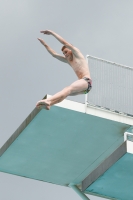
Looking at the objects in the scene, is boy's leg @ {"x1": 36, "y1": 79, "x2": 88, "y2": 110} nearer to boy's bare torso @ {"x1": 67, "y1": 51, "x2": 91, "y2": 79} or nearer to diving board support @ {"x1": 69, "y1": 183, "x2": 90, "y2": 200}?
boy's bare torso @ {"x1": 67, "y1": 51, "x2": 91, "y2": 79}

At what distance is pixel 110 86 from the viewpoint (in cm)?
3469

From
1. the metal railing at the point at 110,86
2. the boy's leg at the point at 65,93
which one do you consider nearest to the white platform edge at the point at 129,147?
the metal railing at the point at 110,86

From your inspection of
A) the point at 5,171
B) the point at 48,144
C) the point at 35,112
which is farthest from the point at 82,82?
the point at 5,171

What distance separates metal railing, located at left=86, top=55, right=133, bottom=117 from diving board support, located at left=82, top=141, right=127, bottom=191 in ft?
6.17

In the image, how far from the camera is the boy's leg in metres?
28.2

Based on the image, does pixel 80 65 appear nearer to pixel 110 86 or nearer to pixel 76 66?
pixel 76 66

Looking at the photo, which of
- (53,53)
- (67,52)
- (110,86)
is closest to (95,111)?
(110,86)

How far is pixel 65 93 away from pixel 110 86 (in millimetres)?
5368

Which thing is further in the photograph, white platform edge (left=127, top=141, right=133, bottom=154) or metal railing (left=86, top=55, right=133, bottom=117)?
metal railing (left=86, top=55, right=133, bottom=117)

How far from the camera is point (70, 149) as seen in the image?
3591 centimetres

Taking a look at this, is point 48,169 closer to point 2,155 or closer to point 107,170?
point 2,155

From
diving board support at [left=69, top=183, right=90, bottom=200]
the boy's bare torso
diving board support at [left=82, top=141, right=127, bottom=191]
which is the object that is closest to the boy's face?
the boy's bare torso

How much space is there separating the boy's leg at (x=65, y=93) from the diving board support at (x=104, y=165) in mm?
2865

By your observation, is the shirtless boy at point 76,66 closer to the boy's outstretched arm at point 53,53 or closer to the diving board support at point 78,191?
the boy's outstretched arm at point 53,53
